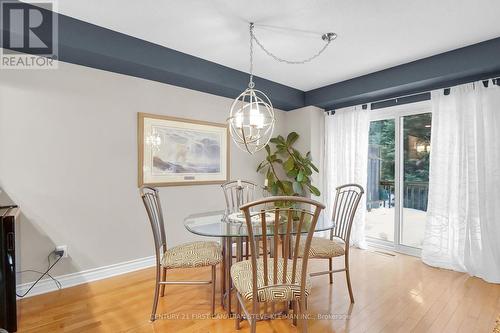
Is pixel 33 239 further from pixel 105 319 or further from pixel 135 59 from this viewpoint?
pixel 135 59

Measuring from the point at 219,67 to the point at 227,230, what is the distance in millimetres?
2063

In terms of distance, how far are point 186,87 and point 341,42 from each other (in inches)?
73.5

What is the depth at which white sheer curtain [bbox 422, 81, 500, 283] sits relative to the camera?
269cm

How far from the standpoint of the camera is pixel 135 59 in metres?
2.49

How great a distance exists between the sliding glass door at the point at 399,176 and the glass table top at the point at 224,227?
189cm

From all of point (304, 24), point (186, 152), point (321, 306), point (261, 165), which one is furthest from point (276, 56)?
point (321, 306)

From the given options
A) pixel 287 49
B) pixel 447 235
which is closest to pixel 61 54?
pixel 287 49

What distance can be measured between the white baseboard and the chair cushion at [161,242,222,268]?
3.23ft

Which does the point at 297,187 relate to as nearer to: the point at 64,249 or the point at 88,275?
the point at 88,275

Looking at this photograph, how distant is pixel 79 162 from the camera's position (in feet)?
8.41

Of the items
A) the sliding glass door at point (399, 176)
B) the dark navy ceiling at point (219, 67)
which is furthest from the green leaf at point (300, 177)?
the dark navy ceiling at point (219, 67)

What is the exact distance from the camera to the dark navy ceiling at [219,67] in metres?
2.28

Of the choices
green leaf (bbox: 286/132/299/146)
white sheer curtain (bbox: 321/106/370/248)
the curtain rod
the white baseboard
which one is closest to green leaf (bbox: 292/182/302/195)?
white sheer curtain (bbox: 321/106/370/248)

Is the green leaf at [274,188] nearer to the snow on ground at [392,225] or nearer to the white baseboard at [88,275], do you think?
the snow on ground at [392,225]
